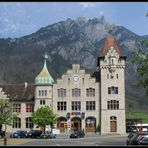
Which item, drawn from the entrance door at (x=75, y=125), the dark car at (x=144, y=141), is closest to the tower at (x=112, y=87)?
the entrance door at (x=75, y=125)

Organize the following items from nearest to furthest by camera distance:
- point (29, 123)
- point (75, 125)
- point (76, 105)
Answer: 1. point (75, 125)
2. point (76, 105)
3. point (29, 123)

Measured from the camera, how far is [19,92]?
4222 inches

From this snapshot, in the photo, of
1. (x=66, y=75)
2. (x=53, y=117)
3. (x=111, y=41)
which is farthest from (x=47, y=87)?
(x=111, y=41)

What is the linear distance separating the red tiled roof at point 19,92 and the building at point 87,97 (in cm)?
122

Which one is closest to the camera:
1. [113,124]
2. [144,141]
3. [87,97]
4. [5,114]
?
[144,141]

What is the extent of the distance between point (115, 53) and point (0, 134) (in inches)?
1340

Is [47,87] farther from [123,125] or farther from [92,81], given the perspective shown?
[123,125]

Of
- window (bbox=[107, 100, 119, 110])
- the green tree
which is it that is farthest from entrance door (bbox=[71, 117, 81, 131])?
the green tree

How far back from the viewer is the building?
3942 inches

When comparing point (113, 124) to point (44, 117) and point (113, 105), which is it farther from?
point (44, 117)

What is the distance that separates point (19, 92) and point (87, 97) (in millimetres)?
17462

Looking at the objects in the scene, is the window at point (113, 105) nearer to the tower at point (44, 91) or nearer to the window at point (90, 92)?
the window at point (90, 92)

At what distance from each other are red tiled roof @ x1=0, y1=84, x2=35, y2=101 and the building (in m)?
1.22

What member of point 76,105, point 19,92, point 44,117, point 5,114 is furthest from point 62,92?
point 5,114
